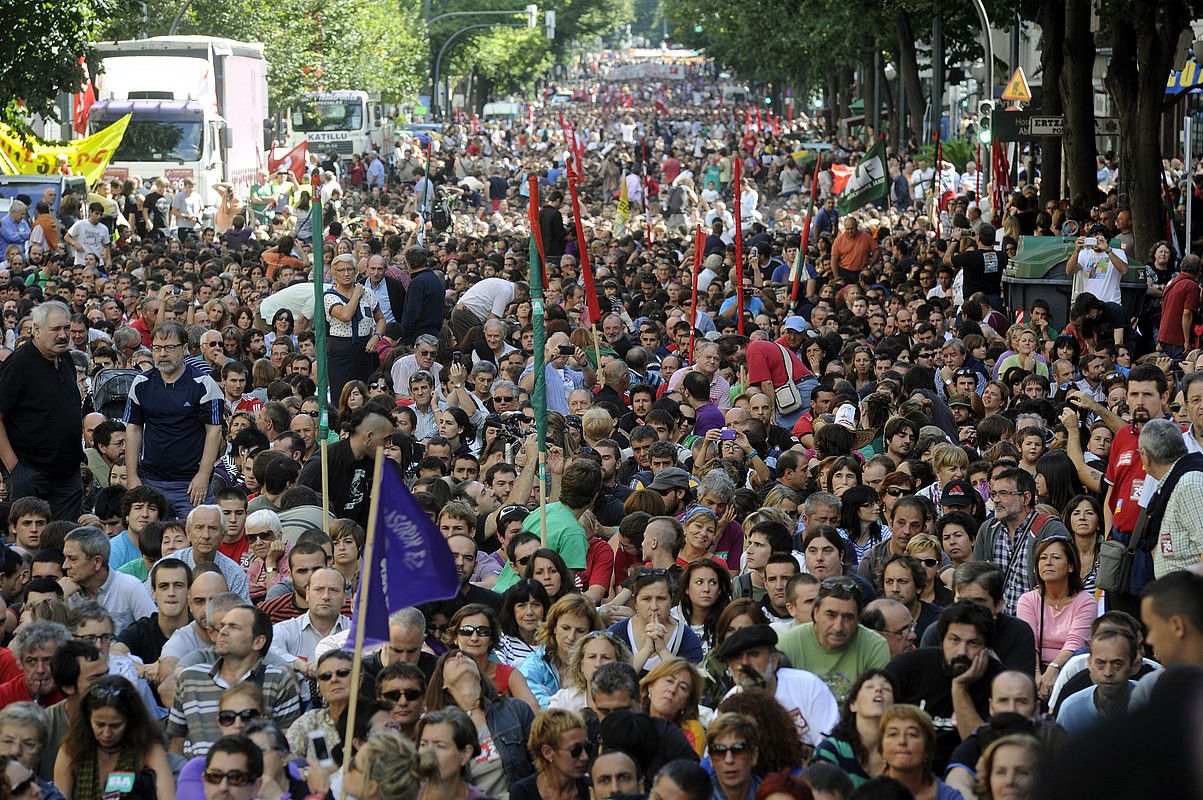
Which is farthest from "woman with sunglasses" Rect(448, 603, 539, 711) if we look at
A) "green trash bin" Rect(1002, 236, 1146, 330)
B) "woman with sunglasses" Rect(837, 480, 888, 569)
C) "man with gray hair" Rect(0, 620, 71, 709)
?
"green trash bin" Rect(1002, 236, 1146, 330)

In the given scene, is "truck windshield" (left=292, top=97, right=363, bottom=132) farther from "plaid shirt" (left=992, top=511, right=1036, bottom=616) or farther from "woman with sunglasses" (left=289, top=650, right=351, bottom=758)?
"woman with sunglasses" (left=289, top=650, right=351, bottom=758)

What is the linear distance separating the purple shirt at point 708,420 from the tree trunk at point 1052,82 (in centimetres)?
1559

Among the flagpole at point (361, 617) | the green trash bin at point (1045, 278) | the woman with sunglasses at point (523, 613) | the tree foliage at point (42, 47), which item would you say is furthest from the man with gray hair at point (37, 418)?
the tree foliage at point (42, 47)

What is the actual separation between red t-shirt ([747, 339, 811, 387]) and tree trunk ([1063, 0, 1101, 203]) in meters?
12.4

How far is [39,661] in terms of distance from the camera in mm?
7305

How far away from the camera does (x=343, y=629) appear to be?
834cm

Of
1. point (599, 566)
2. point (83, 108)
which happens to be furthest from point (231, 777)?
point (83, 108)

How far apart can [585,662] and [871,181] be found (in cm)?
2158

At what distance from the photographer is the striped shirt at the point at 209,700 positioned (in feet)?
23.5

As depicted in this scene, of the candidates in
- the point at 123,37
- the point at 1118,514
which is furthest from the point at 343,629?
the point at 123,37

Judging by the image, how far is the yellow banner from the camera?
32688 mm

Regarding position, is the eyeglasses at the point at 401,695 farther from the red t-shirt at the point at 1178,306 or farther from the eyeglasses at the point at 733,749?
the red t-shirt at the point at 1178,306

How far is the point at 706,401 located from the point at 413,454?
2.79 m

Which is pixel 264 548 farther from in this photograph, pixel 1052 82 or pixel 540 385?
pixel 1052 82
